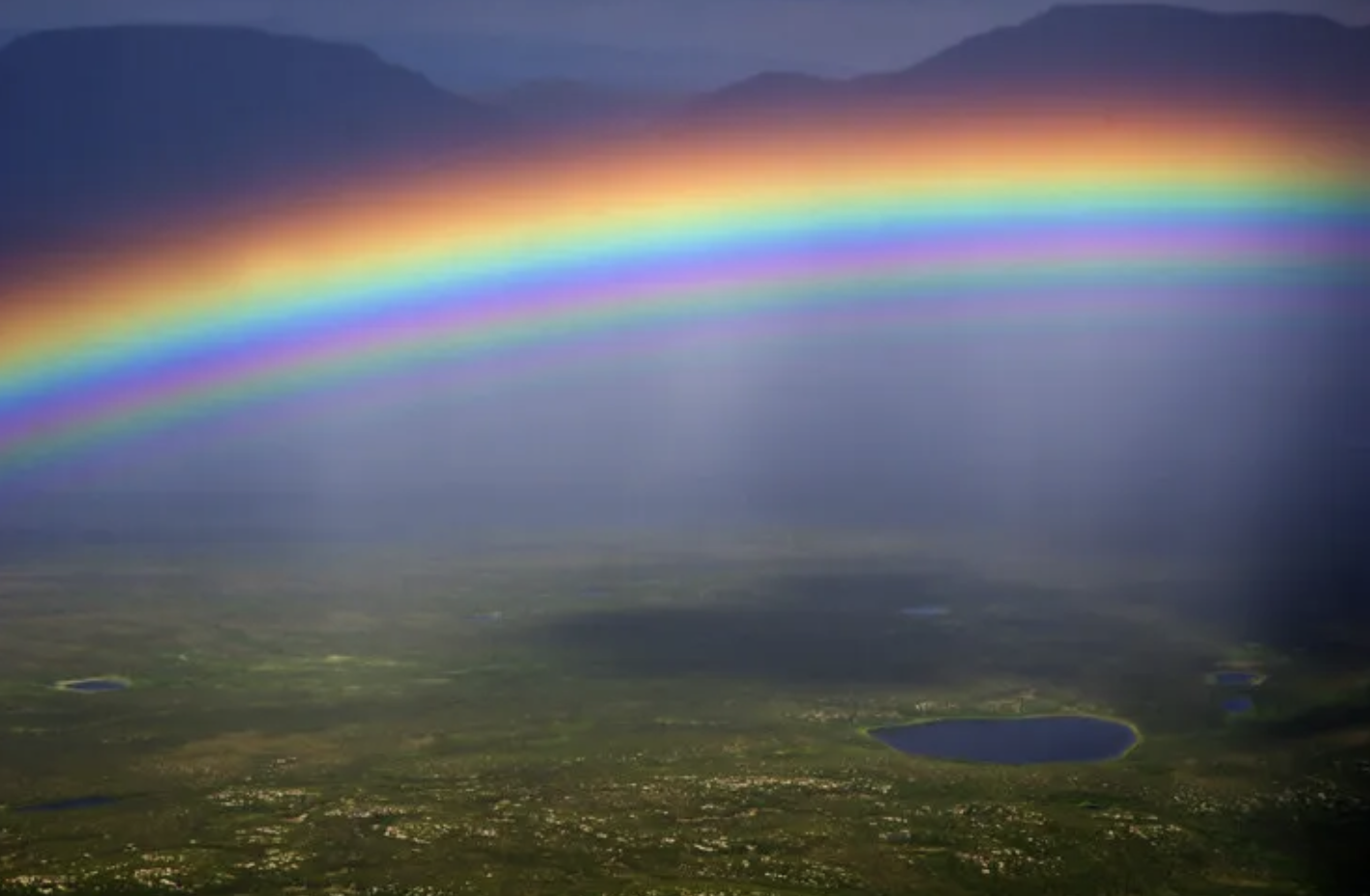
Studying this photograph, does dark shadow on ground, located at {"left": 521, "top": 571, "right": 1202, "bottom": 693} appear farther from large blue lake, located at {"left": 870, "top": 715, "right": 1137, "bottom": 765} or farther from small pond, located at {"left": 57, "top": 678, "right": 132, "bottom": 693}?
small pond, located at {"left": 57, "top": 678, "right": 132, "bottom": 693}

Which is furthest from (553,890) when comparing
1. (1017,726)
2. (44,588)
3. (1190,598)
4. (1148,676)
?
(44,588)

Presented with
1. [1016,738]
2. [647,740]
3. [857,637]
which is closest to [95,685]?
[647,740]

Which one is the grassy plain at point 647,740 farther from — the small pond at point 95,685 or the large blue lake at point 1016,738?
the large blue lake at point 1016,738

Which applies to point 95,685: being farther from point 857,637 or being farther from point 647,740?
point 857,637

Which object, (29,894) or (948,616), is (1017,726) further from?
(29,894)

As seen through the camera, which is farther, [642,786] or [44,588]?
[44,588]
